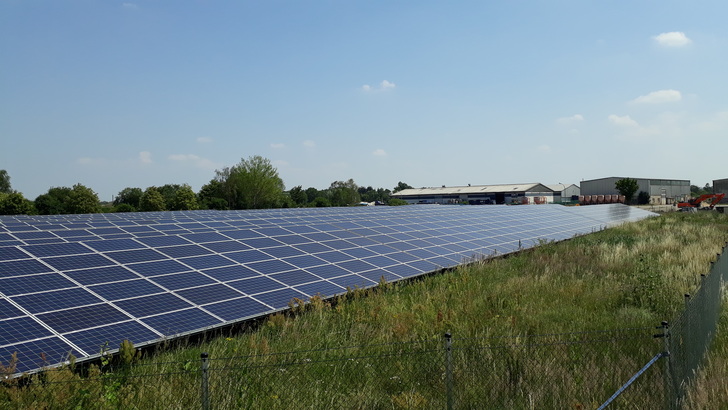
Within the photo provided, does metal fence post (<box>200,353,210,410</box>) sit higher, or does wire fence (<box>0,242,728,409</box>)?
metal fence post (<box>200,353,210,410</box>)

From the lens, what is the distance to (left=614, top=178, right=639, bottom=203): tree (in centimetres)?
12381

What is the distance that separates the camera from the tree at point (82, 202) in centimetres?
7769

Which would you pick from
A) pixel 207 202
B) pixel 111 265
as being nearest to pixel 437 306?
pixel 111 265

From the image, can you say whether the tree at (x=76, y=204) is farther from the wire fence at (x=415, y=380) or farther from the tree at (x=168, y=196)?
the wire fence at (x=415, y=380)

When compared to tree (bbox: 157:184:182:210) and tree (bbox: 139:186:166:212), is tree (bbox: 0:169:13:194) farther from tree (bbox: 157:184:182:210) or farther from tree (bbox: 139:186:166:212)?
tree (bbox: 139:186:166:212)

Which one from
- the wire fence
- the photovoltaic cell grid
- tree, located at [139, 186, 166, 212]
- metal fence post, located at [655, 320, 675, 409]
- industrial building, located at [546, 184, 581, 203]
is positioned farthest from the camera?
industrial building, located at [546, 184, 581, 203]

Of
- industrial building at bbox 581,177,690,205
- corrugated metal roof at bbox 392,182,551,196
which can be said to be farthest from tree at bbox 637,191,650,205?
corrugated metal roof at bbox 392,182,551,196

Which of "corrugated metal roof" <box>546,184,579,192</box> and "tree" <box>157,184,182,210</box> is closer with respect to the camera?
"tree" <box>157,184,182,210</box>

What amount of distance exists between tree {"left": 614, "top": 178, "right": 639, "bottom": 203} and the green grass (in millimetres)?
119511

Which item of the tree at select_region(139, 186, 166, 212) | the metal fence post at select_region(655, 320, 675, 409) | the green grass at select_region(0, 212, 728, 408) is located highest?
the tree at select_region(139, 186, 166, 212)

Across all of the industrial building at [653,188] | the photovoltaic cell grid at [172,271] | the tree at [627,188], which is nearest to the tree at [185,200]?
the photovoltaic cell grid at [172,271]

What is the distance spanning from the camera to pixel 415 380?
27.6 ft

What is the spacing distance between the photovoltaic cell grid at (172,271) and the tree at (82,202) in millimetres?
63789

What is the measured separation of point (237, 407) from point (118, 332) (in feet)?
12.9
